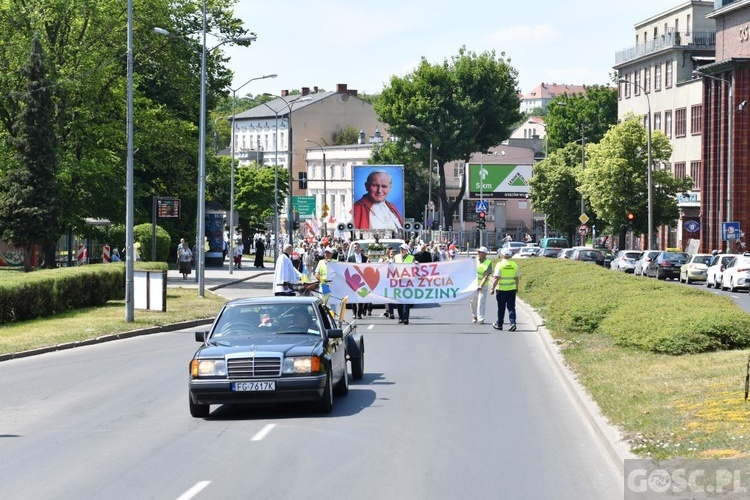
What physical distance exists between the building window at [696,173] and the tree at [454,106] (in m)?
23.5

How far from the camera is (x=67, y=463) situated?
12.2 metres

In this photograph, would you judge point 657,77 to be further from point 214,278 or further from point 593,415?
point 593,415

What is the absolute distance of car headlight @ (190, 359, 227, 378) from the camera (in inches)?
581

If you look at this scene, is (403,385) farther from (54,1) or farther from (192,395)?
(54,1)

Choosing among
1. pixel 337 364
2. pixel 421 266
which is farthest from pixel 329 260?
pixel 337 364

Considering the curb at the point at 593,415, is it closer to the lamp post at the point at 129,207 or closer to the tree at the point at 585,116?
the lamp post at the point at 129,207

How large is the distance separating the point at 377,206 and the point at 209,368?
144 ft

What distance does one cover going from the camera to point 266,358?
48.2 ft

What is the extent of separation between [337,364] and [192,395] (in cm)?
202

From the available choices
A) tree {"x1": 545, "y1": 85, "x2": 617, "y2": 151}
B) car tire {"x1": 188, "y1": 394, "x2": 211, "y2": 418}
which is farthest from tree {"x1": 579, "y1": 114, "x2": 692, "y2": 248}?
car tire {"x1": 188, "y1": 394, "x2": 211, "y2": 418}

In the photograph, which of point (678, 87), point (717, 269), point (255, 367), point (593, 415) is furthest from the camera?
point (678, 87)

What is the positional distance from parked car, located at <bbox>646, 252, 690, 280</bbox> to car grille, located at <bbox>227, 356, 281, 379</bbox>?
166 feet

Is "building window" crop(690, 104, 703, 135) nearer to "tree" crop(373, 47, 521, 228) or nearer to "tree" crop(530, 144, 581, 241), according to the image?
"tree" crop(530, 144, 581, 241)

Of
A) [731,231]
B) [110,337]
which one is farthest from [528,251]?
[110,337]
